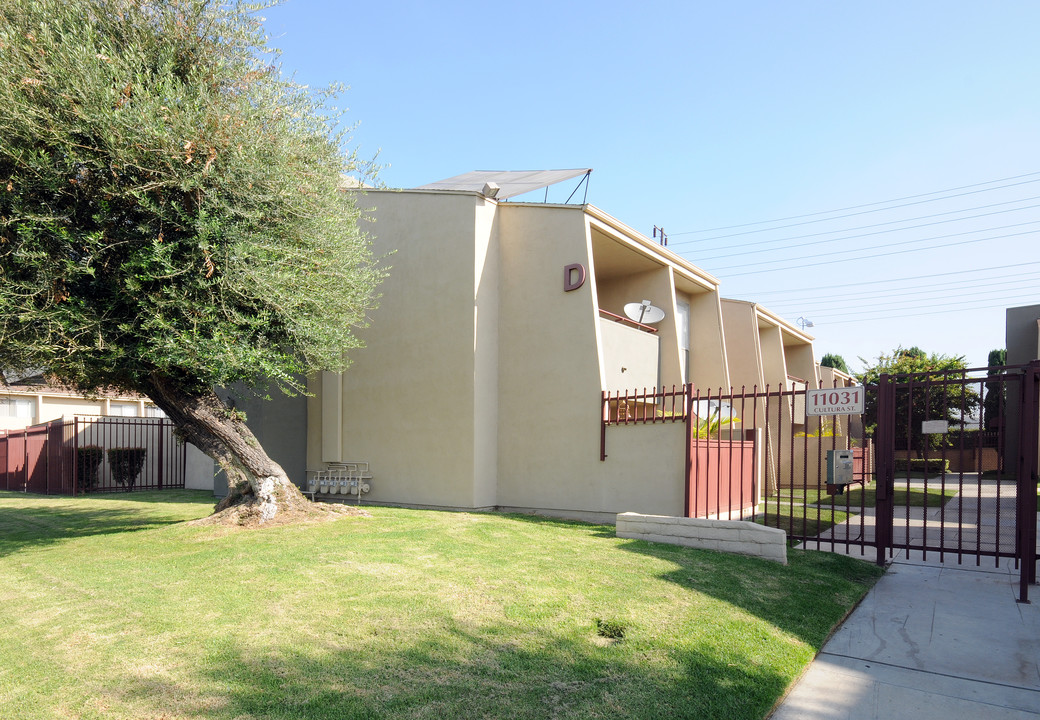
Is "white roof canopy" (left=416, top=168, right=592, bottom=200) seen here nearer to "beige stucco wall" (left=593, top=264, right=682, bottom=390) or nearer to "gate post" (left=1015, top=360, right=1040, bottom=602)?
"beige stucco wall" (left=593, top=264, right=682, bottom=390)

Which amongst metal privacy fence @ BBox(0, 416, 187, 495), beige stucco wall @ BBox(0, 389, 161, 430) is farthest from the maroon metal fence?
beige stucco wall @ BBox(0, 389, 161, 430)

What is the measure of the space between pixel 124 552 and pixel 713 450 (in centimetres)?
914

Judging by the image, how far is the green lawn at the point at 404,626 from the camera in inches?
160

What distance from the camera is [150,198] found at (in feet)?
27.2

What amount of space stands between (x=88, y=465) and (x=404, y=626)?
1730 centimetres

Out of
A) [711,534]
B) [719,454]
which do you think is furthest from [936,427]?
[719,454]

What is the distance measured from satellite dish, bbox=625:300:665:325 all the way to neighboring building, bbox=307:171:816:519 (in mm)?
1158

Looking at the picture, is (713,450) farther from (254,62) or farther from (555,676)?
(254,62)

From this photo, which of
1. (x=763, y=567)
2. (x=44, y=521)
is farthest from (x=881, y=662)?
(x=44, y=521)

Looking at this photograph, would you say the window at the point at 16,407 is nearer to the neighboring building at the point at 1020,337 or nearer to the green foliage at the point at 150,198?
the green foliage at the point at 150,198

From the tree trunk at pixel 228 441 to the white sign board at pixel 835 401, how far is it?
7611 millimetres

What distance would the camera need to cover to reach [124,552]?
27.2 ft

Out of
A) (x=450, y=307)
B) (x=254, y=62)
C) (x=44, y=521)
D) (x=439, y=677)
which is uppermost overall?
(x=254, y=62)

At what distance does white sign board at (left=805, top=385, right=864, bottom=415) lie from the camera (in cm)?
804
